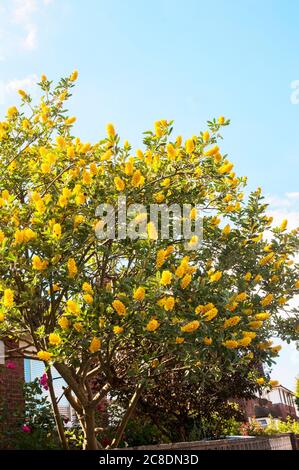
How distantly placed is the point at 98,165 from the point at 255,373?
537 centimetres

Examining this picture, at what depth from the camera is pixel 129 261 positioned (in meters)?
8.30

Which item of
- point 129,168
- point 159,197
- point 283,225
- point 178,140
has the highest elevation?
point 178,140

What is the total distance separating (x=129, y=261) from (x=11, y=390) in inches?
200

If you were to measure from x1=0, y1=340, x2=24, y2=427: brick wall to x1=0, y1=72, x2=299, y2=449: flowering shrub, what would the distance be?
8.64 ft

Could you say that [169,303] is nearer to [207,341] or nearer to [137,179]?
[207,341]

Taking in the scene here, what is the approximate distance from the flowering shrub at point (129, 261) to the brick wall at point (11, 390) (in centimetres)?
263

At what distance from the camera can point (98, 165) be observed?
8.09 meters

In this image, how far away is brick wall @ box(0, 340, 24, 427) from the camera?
1073 centimetres

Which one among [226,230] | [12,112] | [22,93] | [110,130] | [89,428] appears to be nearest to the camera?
[110,130]

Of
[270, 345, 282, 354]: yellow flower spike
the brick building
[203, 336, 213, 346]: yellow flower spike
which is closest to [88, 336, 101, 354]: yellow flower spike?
[203, 336, 213, 346]: yellow flower spike

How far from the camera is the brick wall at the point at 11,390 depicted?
10.7m

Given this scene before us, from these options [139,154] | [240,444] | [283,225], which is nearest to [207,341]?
[139,154]
